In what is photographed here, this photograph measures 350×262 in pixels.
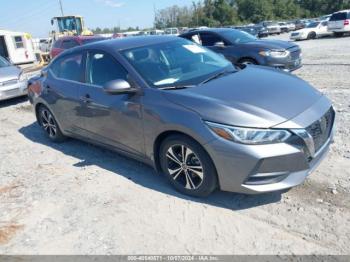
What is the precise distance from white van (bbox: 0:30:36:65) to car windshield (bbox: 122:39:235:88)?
2318cm

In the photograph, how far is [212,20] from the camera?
239ft

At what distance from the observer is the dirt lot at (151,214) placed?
3.08 meters

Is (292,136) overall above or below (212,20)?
above

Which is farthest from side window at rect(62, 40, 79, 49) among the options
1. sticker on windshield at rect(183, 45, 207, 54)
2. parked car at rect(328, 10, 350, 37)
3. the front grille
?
parked car at rect(328, 10, 350, 37)

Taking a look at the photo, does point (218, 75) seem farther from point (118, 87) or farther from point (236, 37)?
point (236, 37)

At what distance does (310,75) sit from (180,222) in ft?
26.4

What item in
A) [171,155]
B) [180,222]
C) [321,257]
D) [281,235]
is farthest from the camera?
[171,155]

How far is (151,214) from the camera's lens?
3.62 metres

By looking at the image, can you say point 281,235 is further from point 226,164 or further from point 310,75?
point 310,75

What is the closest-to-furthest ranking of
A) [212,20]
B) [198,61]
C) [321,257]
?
[321,257] < [198,61] < [212,20]

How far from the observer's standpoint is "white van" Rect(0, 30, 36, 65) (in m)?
25.0

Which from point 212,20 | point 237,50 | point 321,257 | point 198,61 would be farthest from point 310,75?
point 212,20

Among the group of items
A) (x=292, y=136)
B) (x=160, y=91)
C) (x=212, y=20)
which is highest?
(x=160, y=91)

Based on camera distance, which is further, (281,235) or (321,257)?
(281,235)
